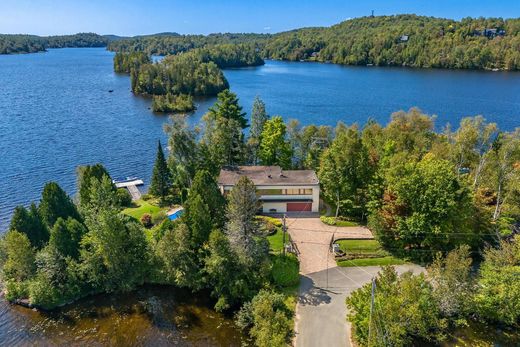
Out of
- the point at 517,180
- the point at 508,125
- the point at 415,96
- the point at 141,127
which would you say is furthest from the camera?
the point at 415,96

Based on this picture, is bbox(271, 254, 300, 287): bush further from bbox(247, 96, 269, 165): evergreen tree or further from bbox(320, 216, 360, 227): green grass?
bbox(247, 96, 269, 165): evergreen tree

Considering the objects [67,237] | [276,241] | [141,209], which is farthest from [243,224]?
[141,209]

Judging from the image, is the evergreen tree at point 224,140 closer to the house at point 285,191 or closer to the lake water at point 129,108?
the house at point 285,191

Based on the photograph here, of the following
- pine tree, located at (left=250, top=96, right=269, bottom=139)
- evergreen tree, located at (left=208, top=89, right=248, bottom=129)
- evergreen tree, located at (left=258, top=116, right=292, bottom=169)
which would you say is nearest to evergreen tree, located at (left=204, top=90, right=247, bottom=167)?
evergreen tree, located at (left=208, top=89, right=248, bottom=129)

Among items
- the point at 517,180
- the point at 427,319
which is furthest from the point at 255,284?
the point at 517,180

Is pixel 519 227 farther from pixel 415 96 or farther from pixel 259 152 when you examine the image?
pixel 415 96

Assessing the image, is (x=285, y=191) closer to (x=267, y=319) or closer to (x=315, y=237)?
(x=315, y=237)
